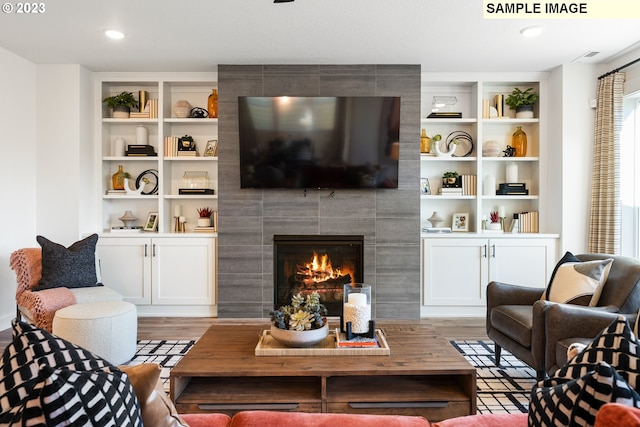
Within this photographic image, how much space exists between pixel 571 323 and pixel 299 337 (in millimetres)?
1466

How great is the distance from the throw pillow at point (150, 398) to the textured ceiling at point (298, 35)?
104 inches

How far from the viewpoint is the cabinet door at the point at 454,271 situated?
4285 mm

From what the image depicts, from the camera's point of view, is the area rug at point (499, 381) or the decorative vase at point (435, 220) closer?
the area rug at point (499, 381)

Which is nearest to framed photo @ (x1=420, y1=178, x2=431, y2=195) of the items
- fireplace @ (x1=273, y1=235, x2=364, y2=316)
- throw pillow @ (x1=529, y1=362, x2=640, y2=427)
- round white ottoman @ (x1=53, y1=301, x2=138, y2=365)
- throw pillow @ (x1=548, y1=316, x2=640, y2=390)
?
fireplace @ (x1=273, y1=235, x2=364, y2=316)

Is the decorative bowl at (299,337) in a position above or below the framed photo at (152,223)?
below

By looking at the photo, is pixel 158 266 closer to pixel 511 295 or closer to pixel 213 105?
pixel 213 105

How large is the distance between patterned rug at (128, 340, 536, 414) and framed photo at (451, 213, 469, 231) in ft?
4.64

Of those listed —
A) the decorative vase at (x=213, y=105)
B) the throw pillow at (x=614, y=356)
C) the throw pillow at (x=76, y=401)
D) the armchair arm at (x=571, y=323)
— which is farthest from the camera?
the decorative vase at (x=213, y=105)

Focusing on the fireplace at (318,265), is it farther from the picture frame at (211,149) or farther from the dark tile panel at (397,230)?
the picture frame at (211,149)

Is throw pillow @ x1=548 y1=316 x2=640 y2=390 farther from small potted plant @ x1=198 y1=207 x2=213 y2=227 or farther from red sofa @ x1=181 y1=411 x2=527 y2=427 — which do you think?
small potted plant @ x1=198 y1=207 x2=213 y2=227

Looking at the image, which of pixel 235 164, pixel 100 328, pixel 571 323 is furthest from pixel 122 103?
pixel 571 323

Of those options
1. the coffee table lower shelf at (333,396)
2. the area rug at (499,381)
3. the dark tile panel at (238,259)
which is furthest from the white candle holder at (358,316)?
the dark tile panel at (238,259)

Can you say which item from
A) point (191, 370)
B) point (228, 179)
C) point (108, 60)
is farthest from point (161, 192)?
point (191, 370)

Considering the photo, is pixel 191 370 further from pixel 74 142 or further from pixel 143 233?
pixel 74 142
